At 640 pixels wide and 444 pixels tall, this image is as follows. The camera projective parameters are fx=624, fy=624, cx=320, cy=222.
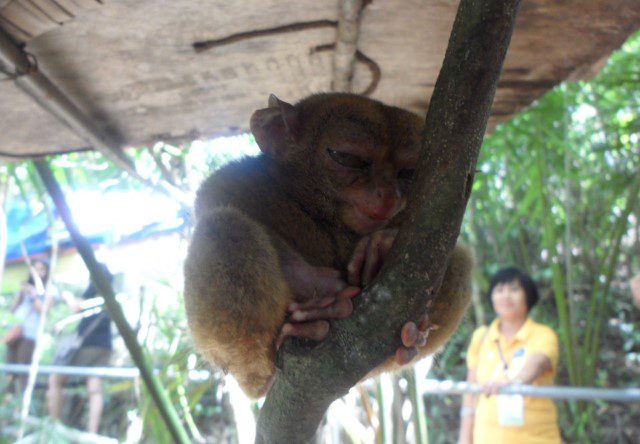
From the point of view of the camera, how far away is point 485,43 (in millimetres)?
1134

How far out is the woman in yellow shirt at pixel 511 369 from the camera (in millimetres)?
4477

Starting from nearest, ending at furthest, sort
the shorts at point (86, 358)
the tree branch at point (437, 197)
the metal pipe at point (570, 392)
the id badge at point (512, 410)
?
the tree branch at point (437, 197) → the metal pipe at point (570, 392) → the id badge at point (512, 410) → the shorts at point (86, 358)

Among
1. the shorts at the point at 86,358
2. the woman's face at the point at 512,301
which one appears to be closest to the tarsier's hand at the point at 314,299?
the woman's face at the point at 512,301

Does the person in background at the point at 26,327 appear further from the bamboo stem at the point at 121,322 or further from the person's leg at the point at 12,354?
the bamboo stem at the point at 121,322

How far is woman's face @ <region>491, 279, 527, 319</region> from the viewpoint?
5.09m

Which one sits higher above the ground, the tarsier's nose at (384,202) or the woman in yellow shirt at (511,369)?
the tarsier's nose at (384,202)

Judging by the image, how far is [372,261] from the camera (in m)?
1.59

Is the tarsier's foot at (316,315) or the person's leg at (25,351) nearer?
the tarsier's foot at (316,315)

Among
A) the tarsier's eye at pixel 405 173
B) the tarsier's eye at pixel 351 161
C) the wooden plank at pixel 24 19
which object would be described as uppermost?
the wooden plank at pixel 24 19

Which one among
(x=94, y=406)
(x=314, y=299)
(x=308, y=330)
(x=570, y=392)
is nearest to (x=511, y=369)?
(x=570, y=392)

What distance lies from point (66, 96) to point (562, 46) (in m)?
1.93

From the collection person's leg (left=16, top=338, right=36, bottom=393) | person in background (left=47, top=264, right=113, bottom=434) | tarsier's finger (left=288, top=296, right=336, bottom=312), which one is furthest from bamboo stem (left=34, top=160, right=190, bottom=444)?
person's leg (left=16, top=338, right=36, bottom=393)

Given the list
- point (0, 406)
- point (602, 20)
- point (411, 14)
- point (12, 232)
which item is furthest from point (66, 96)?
point (12, 232)

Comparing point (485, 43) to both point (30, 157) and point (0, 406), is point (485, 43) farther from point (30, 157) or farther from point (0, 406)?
point (0, 406)
